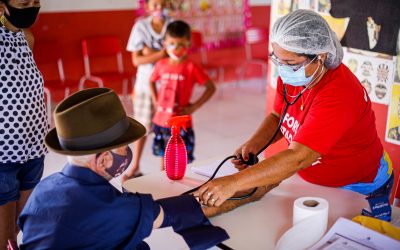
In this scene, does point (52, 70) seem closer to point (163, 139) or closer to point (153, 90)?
point (153, 90)

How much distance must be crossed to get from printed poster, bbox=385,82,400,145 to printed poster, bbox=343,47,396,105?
0.11 feet

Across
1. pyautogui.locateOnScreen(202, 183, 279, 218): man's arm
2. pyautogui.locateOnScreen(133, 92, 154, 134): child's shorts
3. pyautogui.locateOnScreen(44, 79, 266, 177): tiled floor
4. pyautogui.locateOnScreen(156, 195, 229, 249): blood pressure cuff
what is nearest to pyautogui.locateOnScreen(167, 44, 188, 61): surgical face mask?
pyautogui.locateOnScreen(133, 92, 154, 134): child's shorts

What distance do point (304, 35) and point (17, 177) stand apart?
1.38m

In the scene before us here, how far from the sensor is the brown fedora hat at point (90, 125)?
129 cm

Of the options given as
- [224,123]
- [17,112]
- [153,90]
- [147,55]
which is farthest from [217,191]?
[224,123]

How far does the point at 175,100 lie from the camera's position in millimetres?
3242

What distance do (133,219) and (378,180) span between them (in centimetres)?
110

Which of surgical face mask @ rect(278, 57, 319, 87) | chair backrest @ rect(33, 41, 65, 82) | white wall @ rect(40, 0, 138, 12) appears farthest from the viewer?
white wall @ rect(40, 0, 138, 12)

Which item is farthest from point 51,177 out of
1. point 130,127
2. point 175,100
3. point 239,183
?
point 175,100

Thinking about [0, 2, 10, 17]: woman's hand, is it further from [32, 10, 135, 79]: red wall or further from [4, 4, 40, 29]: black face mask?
[32, 10, 135, 79]: red wall

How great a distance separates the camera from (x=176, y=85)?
3.22 metres

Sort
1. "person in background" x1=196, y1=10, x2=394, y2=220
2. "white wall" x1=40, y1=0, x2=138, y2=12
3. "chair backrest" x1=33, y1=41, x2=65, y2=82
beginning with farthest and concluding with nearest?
"white wall" x1=40, y1=0, x2=138, y2=12
"chair backrest" x1=33, y1=41, x2=65, y2=82
"person in background" x1=196, y1=10, x2=394, y2=220

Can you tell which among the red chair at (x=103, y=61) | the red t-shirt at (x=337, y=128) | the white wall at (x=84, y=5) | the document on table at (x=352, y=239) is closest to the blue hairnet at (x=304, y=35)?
the red t-shirt at (x=337, y=128)

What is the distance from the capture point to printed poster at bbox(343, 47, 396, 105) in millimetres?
2695
